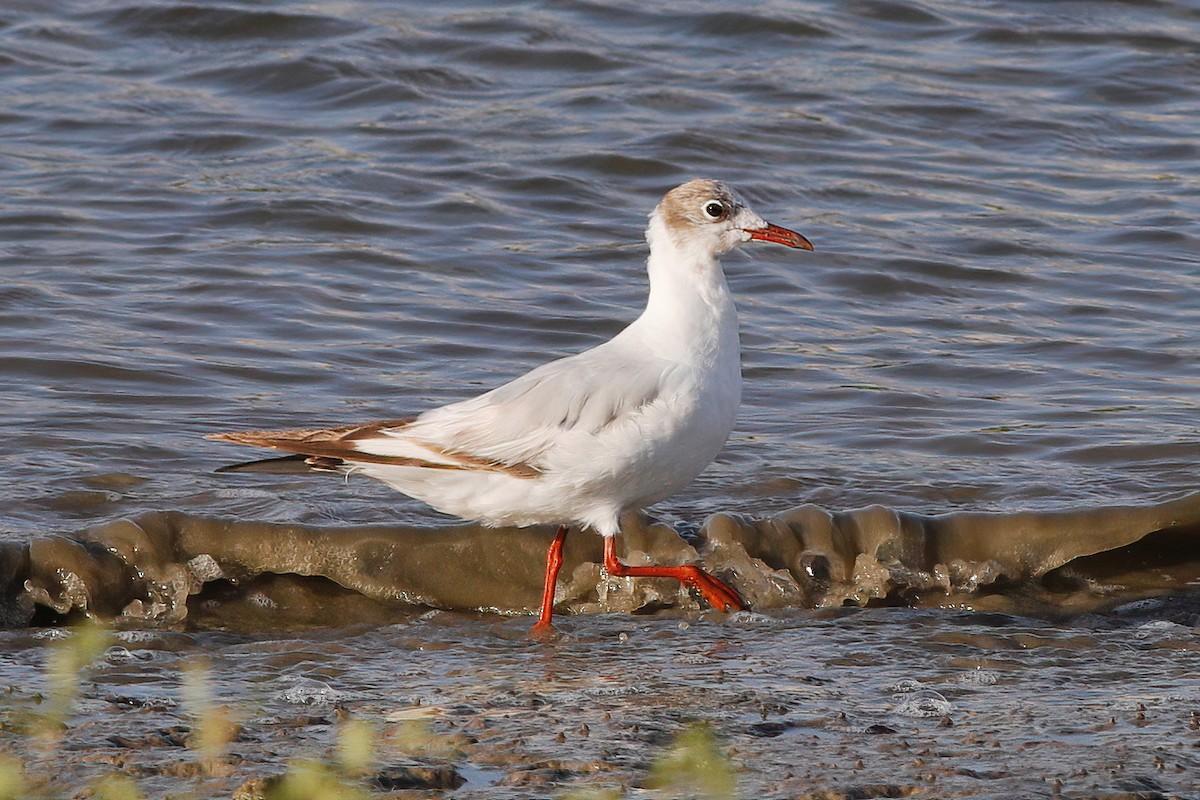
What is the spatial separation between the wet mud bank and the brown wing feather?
62 cm

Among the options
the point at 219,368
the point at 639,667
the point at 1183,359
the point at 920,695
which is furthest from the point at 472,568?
the point at 1183,359

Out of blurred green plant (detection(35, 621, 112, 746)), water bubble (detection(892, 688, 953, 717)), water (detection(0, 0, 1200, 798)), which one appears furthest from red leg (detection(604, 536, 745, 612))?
blurred green plant (detection(35, 621, 112, 746))

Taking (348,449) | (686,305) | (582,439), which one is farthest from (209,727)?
(686,305)

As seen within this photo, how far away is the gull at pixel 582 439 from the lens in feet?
19.1

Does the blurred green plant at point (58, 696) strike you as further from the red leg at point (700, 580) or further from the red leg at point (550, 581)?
the red leg at point (700, 580)

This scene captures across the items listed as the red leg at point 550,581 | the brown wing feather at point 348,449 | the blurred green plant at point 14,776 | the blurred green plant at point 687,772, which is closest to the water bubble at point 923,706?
the blurred green plant at point 687,772

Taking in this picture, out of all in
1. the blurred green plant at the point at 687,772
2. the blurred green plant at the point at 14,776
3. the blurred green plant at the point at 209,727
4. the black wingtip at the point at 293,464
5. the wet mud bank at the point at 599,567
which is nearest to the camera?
the blurred green plant at the point at 14,776

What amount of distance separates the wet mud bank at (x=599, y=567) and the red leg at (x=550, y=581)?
0.23 metres

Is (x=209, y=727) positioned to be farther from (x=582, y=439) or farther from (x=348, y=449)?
(x=582, y=439)

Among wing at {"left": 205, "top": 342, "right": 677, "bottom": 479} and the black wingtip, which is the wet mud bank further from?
wing at {"left": 205, "top": 342, "right": 677, "bottom": 479}

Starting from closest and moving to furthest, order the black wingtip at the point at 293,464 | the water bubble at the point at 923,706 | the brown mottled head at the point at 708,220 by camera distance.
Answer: the water bubble at the point at 923,706, the black wingtip at the point at 293,464, the brown mottled head at the point at 708,220

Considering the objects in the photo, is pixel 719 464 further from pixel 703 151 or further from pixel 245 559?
pixel 703 151

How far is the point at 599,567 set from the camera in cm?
652

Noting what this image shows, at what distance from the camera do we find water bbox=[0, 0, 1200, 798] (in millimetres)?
5398
